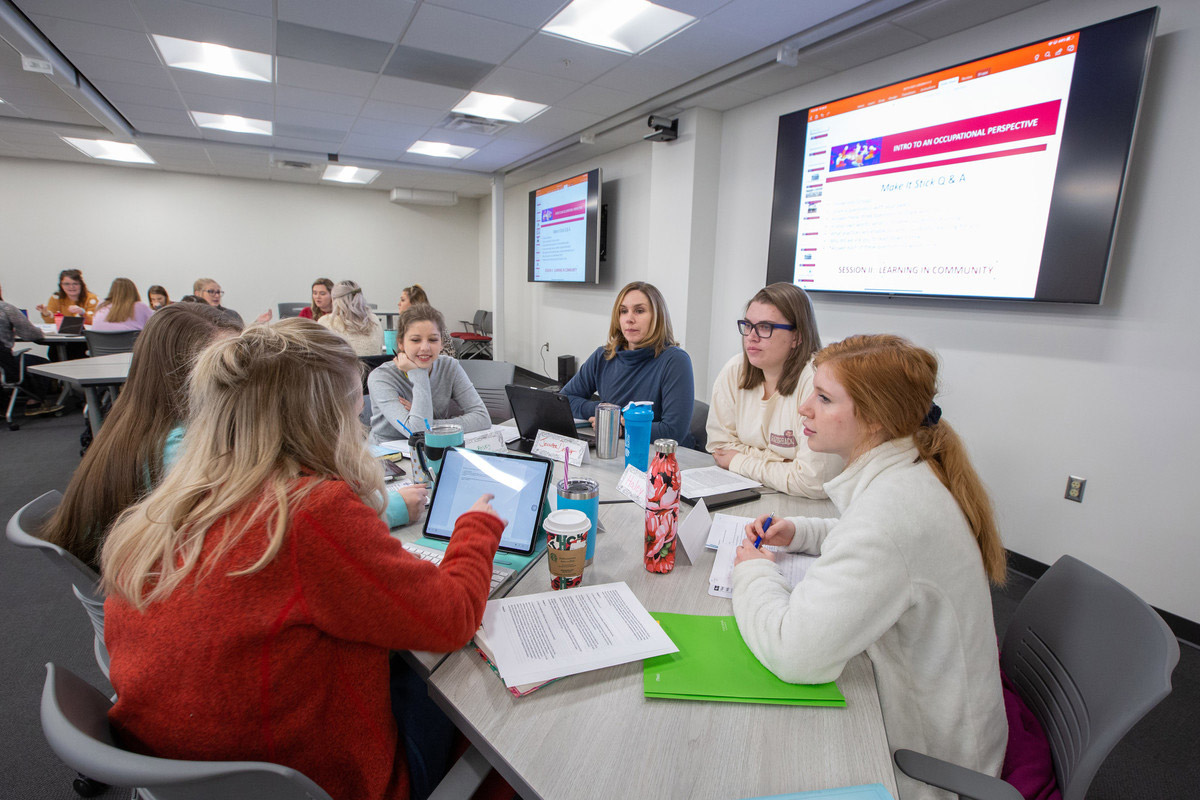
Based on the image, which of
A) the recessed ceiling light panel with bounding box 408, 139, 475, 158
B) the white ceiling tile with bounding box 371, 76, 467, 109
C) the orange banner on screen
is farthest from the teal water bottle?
the recessed ceiling light panel with bounding box 408, 139, 475, 158

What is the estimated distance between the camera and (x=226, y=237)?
286 inches

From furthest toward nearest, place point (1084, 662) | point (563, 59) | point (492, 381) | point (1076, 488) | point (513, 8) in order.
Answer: point (563, 59) < point (492, 381) < point (513, 8) < point (1076, 488) < point (1084, 662)

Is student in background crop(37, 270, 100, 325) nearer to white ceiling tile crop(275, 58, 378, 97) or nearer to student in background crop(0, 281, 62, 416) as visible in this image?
student in background crop(0, 281, 62, 416)

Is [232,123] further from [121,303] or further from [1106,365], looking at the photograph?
[1106,365]

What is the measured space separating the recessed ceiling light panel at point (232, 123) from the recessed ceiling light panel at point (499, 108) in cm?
184

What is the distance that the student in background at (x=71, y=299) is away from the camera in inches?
227

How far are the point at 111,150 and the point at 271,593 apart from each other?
7489mm

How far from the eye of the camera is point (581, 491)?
1187 mm

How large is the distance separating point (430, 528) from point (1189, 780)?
225 cm

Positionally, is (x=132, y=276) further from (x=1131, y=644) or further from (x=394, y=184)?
(x=1131, y=644)

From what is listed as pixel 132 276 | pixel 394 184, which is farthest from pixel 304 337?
pixel 132 276

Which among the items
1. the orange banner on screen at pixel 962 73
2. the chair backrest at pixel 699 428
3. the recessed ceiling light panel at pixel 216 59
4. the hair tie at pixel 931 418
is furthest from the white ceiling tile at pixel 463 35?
the hair tie at pixel 931 418

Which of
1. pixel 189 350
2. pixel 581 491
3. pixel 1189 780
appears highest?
pixel 189 350

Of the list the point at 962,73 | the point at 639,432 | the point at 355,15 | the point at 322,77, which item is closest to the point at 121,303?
the point at 322,77
